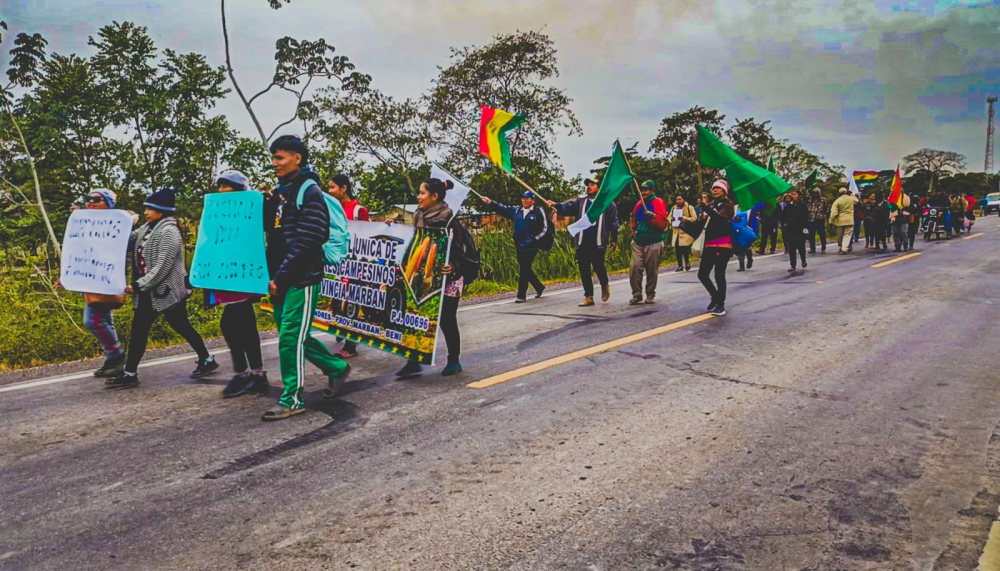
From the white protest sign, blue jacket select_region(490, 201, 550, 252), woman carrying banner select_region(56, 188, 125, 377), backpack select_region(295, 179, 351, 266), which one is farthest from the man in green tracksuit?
blue jacket select_region(490, 201, 550, 252)

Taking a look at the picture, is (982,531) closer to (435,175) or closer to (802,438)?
(802,438)

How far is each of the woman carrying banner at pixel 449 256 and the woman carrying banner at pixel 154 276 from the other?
215cm

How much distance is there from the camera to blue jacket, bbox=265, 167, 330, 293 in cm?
496

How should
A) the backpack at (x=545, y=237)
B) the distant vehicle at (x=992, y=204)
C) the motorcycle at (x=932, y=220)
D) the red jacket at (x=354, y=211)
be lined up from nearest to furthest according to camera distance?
the red jacket at (x=354, y=211), the backpack at (x=545, y=237), the motorcycle at (x=932, y=220), the distant vehicle at (x=992, y=204)

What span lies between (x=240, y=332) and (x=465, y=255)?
2063 millimetres

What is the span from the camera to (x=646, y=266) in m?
11.2

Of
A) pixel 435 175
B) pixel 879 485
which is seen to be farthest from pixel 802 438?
pixel 435 175

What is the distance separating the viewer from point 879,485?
3814 millimetres

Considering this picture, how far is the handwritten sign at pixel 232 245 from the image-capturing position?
5555 millimetres

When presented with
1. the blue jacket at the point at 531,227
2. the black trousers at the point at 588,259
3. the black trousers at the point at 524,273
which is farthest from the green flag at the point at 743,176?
the black trousers at the point at 524,273

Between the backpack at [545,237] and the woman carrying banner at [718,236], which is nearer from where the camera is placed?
the woman carrying banner at [718,236]

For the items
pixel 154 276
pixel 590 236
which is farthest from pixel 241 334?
pixel 590 236

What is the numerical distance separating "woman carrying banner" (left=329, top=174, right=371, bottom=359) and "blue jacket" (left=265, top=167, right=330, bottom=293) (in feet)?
6.45

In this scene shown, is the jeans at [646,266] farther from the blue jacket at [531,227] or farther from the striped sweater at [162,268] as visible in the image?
the striped sweater at [162,268]
